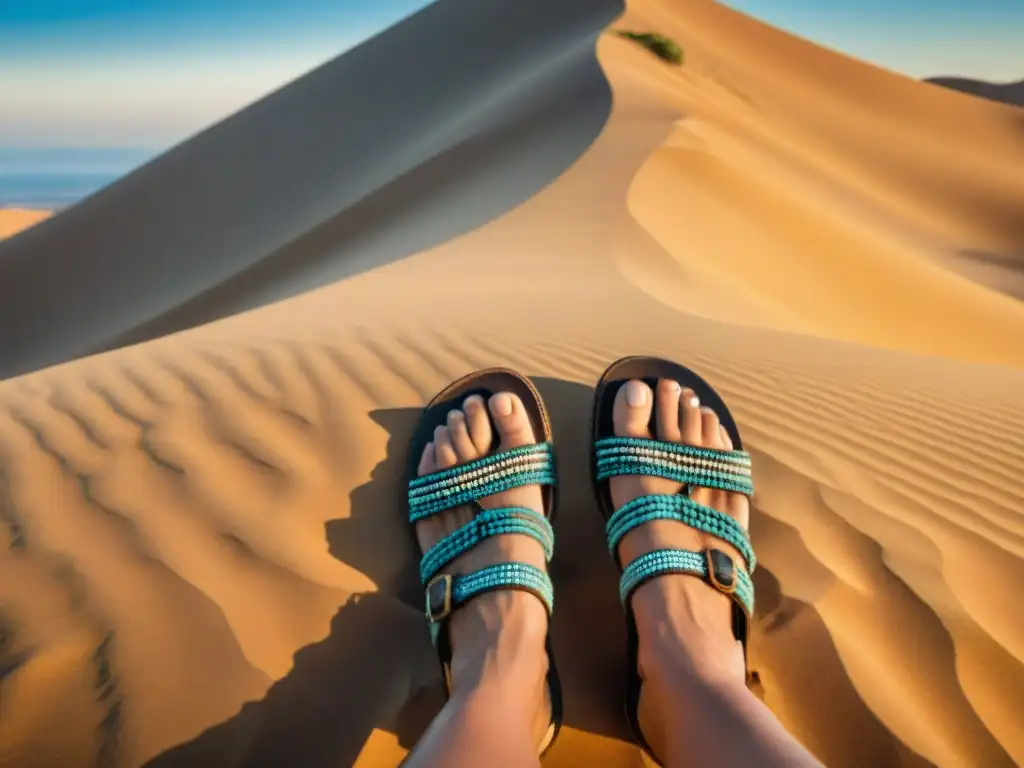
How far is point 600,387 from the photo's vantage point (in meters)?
2.19

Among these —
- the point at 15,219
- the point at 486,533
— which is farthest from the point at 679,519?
the point at 15,219

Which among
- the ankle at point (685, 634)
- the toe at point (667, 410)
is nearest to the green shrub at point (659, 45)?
the toe at point (667, 410)

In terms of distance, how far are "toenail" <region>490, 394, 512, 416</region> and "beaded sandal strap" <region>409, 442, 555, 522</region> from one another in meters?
0.13

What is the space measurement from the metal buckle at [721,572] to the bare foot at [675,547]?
0.09ft

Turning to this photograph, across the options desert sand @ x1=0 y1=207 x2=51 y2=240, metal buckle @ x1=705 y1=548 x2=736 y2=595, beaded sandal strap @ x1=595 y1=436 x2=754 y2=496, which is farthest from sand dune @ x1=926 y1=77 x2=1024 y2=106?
metal buckle @ x1=705 y1=548 x2=736 y2=595

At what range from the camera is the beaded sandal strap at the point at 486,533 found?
167cm

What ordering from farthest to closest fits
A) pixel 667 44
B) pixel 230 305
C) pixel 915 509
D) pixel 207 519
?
pixel 667 44, pixel 230 305, pixel 915 509, pixel 207 519

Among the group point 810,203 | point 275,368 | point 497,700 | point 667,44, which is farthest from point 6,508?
point 667,44

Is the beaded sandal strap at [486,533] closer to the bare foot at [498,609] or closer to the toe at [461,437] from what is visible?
the bare foot at [498,609]

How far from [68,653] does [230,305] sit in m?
7.24

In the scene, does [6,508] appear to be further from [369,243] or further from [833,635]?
[369,243]

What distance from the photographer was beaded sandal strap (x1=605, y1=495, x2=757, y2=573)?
1696mm

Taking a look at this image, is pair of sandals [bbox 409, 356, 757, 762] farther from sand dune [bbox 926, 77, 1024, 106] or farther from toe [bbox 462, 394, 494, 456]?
sand dune [bbox 926, 77, 1024, 106]

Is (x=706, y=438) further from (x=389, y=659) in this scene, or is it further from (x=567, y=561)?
(x=389, y=659)
